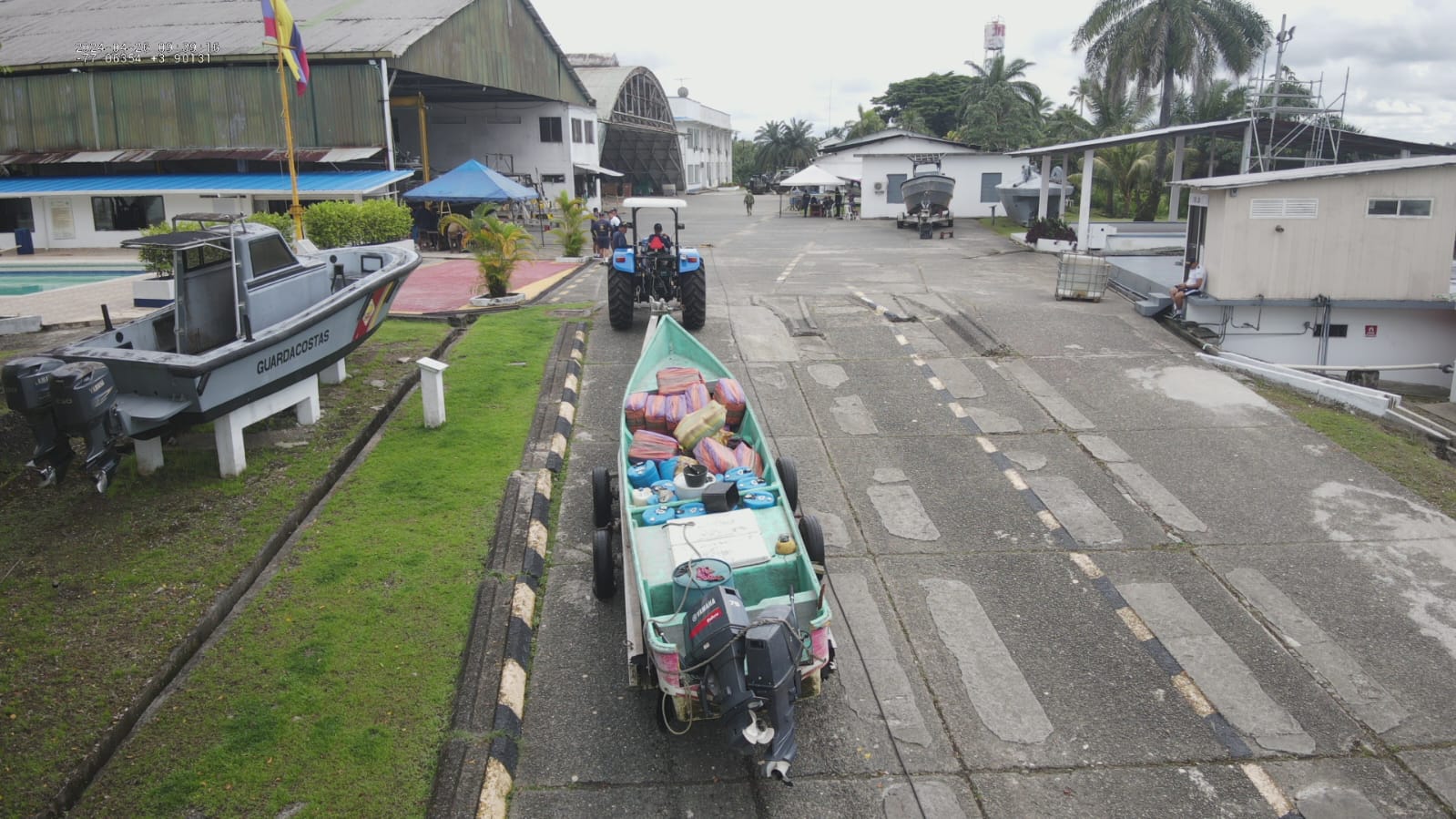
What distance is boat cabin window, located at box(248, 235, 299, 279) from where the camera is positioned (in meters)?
10.3

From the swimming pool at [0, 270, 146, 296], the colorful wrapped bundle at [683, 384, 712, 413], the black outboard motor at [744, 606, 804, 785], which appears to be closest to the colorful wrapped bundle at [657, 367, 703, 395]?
the colorful wrapped bundle at [683, 384, 712, 413]

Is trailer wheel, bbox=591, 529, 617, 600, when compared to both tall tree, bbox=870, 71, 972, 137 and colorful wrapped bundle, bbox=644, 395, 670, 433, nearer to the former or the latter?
colorful wrapped bundle, bbox=644, 395, 670, 433

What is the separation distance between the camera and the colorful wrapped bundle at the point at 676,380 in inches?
364

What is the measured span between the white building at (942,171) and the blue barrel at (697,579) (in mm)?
32234

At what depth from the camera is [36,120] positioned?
3002cm

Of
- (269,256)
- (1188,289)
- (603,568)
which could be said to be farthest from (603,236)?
(603,568)

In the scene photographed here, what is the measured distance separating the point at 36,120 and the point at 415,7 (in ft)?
39.1

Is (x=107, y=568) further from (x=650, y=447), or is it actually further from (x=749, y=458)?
(x=749, y=458)

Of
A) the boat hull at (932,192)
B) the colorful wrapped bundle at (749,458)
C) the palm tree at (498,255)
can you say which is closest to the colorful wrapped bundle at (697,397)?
the colorful wrapped bundle at (749,458)

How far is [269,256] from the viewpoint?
10.6 m

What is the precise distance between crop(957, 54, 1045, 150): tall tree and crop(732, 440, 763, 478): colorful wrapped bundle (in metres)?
40.2

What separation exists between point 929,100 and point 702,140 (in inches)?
684

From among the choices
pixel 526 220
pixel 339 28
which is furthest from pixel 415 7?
pixel 526 220

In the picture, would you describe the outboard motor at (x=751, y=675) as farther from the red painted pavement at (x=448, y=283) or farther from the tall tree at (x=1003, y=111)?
the tall tree at (x=1003, y=111)
